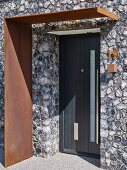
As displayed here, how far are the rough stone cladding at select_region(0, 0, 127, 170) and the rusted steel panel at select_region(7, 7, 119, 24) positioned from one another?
0.30 metres

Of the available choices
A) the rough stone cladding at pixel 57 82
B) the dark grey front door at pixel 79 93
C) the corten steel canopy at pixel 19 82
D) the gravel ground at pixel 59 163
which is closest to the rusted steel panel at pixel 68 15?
the corten steel canopy at pixel 19 82

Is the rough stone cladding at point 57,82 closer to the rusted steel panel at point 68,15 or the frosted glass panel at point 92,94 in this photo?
the rusted steel panel at point 68,15

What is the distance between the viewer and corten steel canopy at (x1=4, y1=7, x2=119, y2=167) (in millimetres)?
6285

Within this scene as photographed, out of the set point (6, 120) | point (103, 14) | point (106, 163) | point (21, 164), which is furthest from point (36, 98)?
point (103, 14)

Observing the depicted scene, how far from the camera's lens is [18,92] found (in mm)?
6633

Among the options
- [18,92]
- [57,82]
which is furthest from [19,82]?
[57,82]

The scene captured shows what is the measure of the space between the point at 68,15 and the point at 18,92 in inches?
72.9

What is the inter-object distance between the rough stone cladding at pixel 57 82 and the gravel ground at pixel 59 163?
23cm

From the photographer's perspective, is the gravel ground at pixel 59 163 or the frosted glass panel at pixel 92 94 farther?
the frosted glass panel at pixel 92 94

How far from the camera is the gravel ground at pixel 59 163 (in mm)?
6285

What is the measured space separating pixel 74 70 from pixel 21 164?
218 centimetres

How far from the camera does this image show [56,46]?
7.16 m

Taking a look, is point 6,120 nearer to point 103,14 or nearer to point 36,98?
point 36,98

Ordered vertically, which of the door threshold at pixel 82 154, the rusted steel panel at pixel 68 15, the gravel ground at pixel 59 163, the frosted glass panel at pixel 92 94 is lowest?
the gravel ground at pixel 59 163
